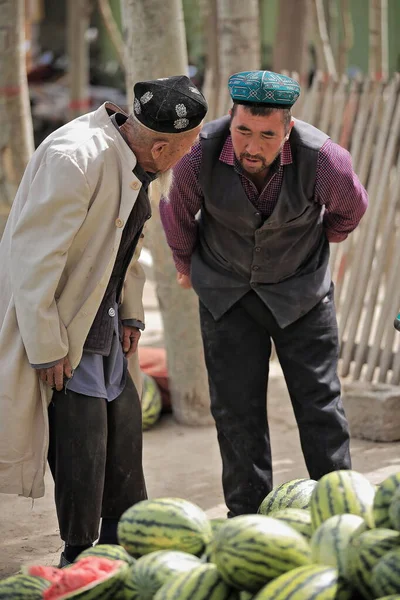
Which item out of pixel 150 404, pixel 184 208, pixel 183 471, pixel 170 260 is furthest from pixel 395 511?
pixel 150 404

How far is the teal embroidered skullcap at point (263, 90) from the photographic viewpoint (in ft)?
12.3

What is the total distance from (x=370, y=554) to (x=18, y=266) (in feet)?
5.56

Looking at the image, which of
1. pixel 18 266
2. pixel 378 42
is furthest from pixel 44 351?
pixel 378 42

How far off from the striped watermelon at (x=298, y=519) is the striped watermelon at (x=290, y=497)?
0.91ft

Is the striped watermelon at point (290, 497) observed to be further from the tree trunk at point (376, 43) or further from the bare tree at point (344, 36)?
the bare tree at point (344, 36)

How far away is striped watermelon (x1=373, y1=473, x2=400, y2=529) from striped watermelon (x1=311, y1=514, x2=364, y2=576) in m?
0.06

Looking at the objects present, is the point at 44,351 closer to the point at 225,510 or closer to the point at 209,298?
the point at 209,298

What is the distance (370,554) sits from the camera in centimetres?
246

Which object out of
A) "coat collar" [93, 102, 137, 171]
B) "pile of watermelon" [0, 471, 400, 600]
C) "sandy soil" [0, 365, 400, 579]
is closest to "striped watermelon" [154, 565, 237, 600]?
"pile of watermelon" [0, 471, 400, 600]

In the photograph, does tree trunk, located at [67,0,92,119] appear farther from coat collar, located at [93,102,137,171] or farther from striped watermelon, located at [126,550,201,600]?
striped watermelon, located at [126,550,201,600]

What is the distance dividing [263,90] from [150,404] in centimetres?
326

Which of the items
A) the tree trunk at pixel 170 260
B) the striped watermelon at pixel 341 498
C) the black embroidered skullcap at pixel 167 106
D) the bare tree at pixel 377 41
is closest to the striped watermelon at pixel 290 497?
the striped watermelon at pixel 341 498

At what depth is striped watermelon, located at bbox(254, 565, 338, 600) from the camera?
237cm

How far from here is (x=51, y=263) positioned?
3.47 m
